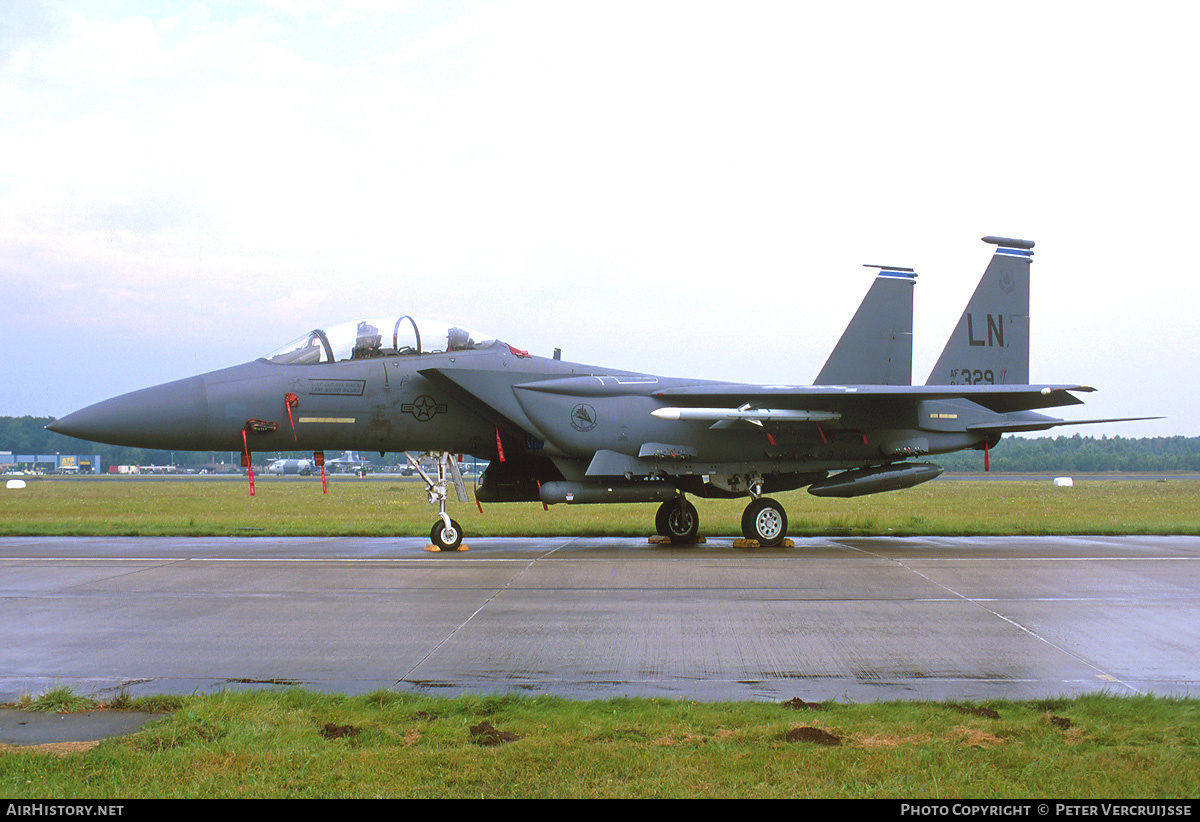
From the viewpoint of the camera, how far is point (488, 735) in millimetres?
4578

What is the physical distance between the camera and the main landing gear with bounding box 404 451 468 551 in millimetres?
13641

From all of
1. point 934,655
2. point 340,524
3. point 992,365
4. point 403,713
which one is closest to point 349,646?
point 403,713

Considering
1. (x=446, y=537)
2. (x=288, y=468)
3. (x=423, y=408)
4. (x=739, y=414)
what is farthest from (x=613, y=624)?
(x=288, y=468)

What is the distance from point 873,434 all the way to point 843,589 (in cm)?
658

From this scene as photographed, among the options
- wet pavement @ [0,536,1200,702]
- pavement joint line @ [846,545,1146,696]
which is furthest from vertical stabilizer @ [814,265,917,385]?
pavement joint line @ [846,545,1146,696]

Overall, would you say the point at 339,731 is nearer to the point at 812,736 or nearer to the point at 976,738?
the point at 812,736

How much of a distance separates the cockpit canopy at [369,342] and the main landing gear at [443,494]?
172cm

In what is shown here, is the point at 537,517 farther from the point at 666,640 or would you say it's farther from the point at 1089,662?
the point at 1089,662

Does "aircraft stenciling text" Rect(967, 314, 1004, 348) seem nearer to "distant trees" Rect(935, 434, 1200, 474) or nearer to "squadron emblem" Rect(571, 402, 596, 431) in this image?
"squadron emblem" Rect(571, 402, 596, 431)

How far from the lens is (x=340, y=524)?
19188mm

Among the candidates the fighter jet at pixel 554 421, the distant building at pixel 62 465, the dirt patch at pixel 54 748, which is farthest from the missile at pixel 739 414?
the distant building at pixel 62 465

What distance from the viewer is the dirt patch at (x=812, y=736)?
14.5 ft

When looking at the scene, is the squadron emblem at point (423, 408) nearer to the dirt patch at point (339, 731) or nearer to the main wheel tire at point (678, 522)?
the main wheel tire at point (678, 522)

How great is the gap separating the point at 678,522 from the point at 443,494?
405 centimetres
